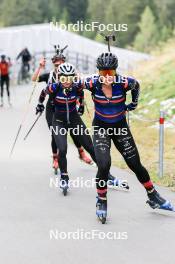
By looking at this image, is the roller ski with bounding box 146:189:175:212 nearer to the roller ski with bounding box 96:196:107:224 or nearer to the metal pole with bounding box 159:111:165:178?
the roller ski with bounding box 96:196:107:224

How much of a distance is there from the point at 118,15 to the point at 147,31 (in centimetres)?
1026

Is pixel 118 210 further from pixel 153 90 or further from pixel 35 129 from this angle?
pixel 153 90

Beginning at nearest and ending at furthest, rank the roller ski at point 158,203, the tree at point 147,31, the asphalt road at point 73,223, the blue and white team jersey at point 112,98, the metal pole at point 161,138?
1. the asphalt road at point 73,223
2. the blue and white team jersey at point 112,98
3. the roller ski at point 158,203
4. the metal pole at point 161,138
5. the tree at point 147,31

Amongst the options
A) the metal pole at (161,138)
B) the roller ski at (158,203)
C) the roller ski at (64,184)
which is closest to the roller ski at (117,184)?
the roller ski at (64,184)

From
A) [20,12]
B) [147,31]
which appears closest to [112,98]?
[147,31]

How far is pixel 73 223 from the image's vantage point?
7848 millimetres

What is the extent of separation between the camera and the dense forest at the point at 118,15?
353 feet

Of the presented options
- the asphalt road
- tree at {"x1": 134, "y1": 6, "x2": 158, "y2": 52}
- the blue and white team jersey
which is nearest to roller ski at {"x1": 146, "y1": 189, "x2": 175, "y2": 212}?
the asphalt road

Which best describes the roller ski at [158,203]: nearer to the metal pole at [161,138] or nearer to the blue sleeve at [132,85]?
the blue sleeve at [132,85]

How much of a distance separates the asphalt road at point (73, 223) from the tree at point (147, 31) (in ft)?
314

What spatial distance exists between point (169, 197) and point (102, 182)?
168 centimetres

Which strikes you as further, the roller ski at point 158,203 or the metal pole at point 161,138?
the metal pole at point 161,138

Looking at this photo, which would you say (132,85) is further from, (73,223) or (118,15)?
(118,15)

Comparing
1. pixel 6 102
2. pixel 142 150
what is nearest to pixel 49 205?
pixel 142 150
